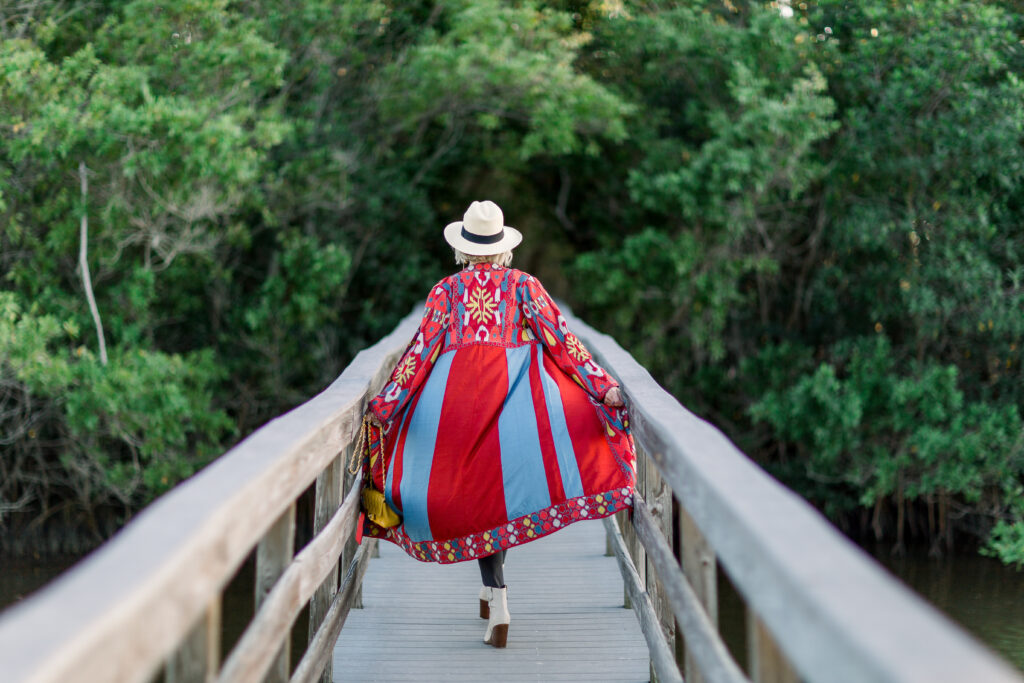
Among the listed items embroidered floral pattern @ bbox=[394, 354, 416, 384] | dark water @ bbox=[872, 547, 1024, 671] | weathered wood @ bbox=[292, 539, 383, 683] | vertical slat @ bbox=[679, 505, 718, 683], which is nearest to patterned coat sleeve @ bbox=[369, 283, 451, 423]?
embroidered floral pattern @ bbox=[394, 354, 416, 384]

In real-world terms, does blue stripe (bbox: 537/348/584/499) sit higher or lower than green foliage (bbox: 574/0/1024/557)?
higher

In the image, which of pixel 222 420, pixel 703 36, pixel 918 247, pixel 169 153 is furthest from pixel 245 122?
pixel 918 247

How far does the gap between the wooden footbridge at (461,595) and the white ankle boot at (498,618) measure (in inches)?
2.1

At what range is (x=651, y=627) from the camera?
→ 2541mm

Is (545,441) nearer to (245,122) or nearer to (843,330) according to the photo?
(245,122)

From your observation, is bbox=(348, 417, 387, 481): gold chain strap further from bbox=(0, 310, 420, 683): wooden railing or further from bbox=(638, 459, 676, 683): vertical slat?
bbox=(638, 459, 676, 683): vertical slat

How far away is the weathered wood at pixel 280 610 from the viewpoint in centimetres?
161

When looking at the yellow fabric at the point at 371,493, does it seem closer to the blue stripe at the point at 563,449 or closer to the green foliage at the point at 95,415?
the blue stripe at the point at 563,449

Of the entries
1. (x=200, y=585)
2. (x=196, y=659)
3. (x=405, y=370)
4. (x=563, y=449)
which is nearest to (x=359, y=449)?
(x=405, y=370)

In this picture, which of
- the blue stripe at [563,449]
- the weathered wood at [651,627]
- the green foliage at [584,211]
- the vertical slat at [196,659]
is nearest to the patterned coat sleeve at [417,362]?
the blue stripe at [563,449]

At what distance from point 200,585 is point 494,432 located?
1.65 metres

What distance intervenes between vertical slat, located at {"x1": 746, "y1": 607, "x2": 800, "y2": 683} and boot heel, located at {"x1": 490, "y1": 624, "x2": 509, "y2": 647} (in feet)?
5.12

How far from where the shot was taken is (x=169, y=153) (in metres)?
7.20

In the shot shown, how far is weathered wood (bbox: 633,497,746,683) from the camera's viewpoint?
167cm
